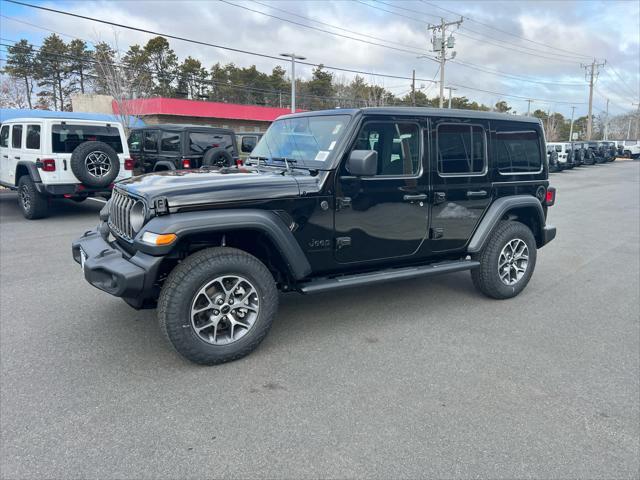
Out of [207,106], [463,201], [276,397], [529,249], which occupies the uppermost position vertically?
[207,106]

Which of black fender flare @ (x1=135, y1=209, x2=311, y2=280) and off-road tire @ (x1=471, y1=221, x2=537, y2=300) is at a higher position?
black fender flare @ (x1=135, y1=209, x2=311, y2=280)

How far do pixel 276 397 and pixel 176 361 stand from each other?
92 centimetres

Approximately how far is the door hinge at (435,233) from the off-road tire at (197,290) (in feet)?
5.63

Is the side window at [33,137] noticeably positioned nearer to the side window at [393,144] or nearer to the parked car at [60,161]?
the parked car at [60,161]

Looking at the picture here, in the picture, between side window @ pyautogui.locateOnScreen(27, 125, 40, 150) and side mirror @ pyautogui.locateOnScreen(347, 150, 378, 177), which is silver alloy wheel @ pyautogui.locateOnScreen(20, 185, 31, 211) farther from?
side mirror @ pyautogui.locateOnScreen(347, 150, 378, 177)

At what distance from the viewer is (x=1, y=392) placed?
10.1 ft

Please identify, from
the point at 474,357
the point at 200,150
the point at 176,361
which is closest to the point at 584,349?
the point at 474,357

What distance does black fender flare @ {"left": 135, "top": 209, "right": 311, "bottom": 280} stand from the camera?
319cm

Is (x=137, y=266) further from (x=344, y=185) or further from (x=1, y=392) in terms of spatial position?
(x=344, y=185)

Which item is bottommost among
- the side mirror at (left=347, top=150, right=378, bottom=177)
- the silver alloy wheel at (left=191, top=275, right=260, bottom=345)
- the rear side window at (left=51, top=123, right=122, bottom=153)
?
the silver alloy wheel at (left=191, top=275, right=260, bottom=345)

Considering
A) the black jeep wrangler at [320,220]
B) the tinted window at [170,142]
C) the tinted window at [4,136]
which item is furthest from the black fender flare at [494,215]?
the tinted window at [4,136]

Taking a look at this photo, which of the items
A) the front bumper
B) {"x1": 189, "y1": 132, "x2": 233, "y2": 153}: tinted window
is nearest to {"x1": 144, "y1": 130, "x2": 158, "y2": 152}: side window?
{"x1": 189, "y1": 132, "x2": 233, "y2": 153}: tinted window

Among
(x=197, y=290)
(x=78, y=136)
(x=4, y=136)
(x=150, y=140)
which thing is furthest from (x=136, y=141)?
(x=197, y=290)

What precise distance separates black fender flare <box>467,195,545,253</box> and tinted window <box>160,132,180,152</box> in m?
8.89
